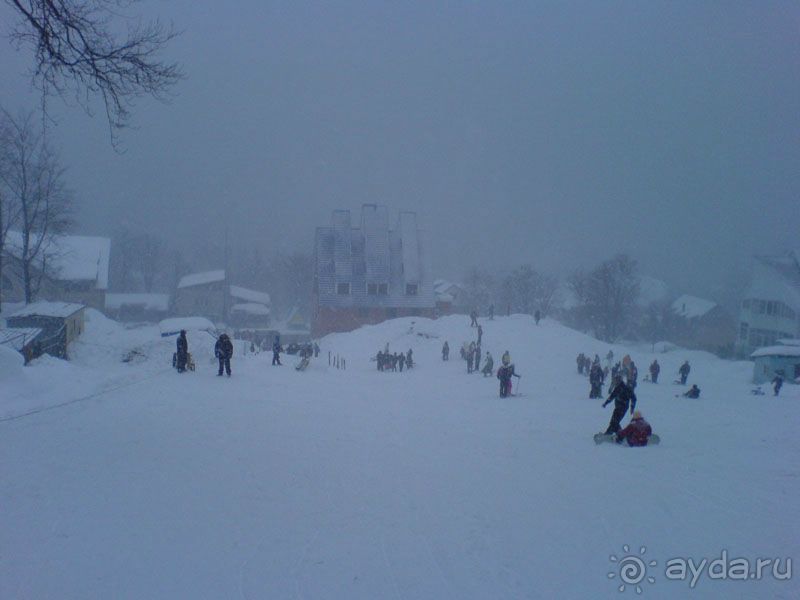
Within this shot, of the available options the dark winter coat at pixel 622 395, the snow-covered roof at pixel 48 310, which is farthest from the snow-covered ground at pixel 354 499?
the snow-covered roof at pixel 48 310

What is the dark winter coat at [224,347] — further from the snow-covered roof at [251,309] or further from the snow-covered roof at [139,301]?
the snow-covered roof at [139,301]

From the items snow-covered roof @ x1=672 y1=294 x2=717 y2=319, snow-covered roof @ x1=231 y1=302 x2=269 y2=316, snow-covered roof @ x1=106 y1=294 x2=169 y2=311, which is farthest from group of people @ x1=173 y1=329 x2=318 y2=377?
snow-covered roof @ x1=672 y1=294 x2=717 y2=319

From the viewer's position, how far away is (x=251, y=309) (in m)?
70.9

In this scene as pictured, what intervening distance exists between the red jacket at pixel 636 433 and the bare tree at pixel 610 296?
173ft

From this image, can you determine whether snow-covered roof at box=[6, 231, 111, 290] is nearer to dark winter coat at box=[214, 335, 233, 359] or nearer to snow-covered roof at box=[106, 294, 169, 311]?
snow-covered roof at box=[106, 294, 169, 311]

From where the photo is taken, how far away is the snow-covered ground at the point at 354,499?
4.69 meters

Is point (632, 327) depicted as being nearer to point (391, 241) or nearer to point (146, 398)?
point (391, 241)

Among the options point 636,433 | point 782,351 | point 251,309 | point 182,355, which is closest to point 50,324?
point 182,355

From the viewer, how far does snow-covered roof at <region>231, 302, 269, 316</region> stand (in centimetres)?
7031

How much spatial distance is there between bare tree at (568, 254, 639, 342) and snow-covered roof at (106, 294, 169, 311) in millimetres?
51578

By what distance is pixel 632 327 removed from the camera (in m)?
66.6

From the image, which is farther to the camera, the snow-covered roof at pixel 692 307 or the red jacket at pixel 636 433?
the snow-covered roof at pixel 692 307

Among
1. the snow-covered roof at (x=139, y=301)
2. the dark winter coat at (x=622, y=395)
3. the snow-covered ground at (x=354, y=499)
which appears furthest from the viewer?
the snow-covered roof at (x=139, y=301)

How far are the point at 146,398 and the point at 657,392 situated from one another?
17868mm
